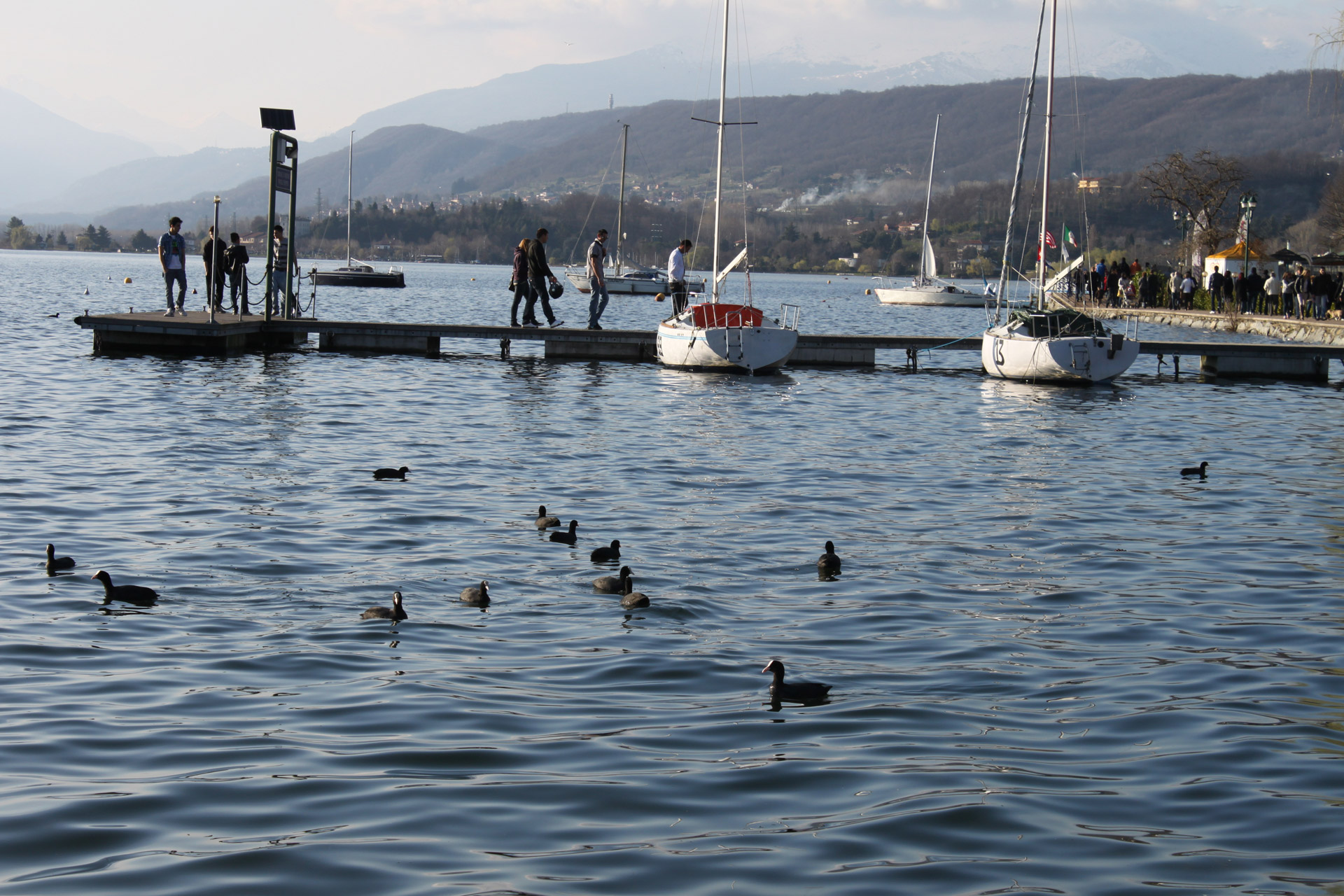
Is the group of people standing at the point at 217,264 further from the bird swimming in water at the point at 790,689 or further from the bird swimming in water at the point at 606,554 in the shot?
the bird swimming in water at the point at 790,689

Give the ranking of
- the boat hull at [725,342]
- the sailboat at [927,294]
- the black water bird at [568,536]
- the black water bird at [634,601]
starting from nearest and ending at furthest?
1. the black water bird at [634,601]
2. the black water bird at [568,536]
3. the boat hull at [725,342]
4. the sailboat at [927,294]

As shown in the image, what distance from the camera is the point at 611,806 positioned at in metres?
6.70

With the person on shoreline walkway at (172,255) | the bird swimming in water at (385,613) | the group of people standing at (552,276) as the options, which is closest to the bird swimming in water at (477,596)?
the bird swimming in water at (385,613)

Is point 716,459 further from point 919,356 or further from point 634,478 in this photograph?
point 919,356

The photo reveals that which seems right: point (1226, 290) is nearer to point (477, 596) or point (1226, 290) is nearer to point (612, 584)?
point (612, 584)

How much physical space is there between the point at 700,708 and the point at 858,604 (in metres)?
3.15

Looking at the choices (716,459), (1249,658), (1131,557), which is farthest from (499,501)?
(1249,658)

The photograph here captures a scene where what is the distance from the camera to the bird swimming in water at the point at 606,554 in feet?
40.5

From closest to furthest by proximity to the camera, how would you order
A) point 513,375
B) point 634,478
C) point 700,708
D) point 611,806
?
point 611,806, point 700,708, point 634,478, point 513,375

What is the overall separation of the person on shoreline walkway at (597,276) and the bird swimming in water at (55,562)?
62.8 ft

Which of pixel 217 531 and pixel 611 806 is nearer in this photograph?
pixel 611 806

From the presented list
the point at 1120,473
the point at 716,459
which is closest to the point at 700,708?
the point at 716,459

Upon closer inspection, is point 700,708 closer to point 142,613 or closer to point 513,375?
point 142,613

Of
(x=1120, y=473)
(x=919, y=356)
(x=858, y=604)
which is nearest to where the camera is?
(x=858, y=604)
